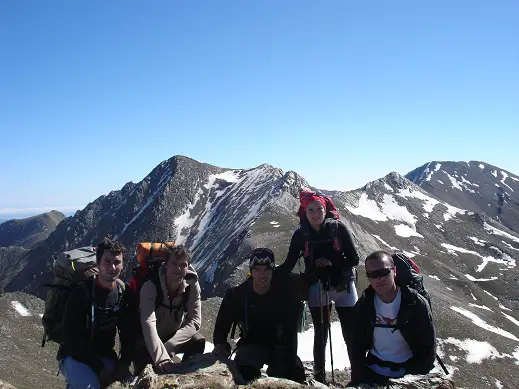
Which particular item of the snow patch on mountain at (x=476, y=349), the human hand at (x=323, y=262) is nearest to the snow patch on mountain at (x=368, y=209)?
the snow patch on mountain at (x=476, y=349)

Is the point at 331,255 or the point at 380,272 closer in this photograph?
the point at 380,272

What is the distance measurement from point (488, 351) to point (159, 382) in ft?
160

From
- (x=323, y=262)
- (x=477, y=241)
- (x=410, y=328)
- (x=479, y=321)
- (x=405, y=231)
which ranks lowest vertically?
(x=479, y=321)

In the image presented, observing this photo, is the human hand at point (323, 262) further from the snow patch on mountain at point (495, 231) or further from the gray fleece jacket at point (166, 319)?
the snow patch on mountain at point (495, 231)

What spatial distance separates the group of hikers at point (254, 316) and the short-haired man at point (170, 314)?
22mm

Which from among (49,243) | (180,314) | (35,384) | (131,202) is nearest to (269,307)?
(180,314)

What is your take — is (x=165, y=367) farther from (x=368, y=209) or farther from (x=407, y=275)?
(x=368, y=209)

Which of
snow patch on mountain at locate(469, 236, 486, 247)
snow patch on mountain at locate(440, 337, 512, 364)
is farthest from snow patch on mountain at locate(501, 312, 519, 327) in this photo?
snow patch on mountain at locate(469, 236, 486, 247)

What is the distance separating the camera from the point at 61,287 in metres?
8.62

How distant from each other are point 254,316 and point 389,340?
2.90 metres

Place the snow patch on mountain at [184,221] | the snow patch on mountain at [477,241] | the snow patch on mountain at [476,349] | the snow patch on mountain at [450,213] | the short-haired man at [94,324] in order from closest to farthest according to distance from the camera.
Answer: the short-haired man at [94,324] → the snow patch on mountain at [476,349] → the snow patch on mountain at [184,221] → the snow patch on mountain at [477,241] → the snow patch on mountain at [450,213]

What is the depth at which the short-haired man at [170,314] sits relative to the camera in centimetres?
803

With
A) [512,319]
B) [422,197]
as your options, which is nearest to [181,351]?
[512,319]

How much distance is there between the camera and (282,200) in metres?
85.0
